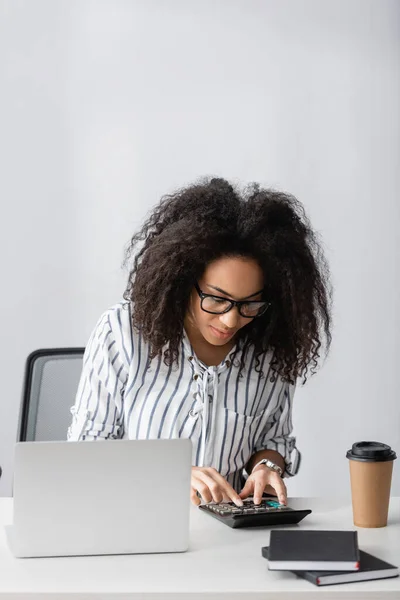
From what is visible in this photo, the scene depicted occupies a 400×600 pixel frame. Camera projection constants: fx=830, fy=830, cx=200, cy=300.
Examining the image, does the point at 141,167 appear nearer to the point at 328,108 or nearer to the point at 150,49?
the point at 150,49

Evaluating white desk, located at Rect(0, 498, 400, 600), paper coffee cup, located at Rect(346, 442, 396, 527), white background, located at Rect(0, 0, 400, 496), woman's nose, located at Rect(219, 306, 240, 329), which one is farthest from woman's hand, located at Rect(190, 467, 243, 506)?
white background, located at Rect(0, 0, 400, 496)

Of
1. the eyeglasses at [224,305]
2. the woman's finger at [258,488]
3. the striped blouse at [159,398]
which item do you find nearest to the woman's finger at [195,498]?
the woman's finger at [258,488]

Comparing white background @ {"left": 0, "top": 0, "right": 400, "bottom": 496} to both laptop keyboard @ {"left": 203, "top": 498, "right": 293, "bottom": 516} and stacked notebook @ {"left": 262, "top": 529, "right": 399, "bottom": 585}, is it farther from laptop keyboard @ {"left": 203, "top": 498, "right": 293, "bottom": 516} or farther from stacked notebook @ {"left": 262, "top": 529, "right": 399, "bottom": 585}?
stacked notebook @ {"left": 262, "top": 529, "right": 399, "bottom": 585}

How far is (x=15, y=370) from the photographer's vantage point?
9.98 feet

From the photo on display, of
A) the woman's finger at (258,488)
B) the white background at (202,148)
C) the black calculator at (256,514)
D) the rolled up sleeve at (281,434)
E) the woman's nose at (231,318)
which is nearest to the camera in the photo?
the black calculator at (256,514)

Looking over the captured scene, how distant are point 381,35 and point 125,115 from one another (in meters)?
1.01

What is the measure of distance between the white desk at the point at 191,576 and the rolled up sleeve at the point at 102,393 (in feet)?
1.48

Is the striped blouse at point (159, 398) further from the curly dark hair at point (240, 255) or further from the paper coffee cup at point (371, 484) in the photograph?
the paper coffee cup at point (371, 484)

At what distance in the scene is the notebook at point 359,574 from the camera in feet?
3.94

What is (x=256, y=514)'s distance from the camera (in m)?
1.51

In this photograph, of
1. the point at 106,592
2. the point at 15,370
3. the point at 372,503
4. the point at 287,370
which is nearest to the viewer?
the point at 106,592

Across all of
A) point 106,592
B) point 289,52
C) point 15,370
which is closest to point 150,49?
point 289,52

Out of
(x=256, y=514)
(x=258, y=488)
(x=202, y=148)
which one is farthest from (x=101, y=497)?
(x=202, y=148)

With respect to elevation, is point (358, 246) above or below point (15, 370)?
above
